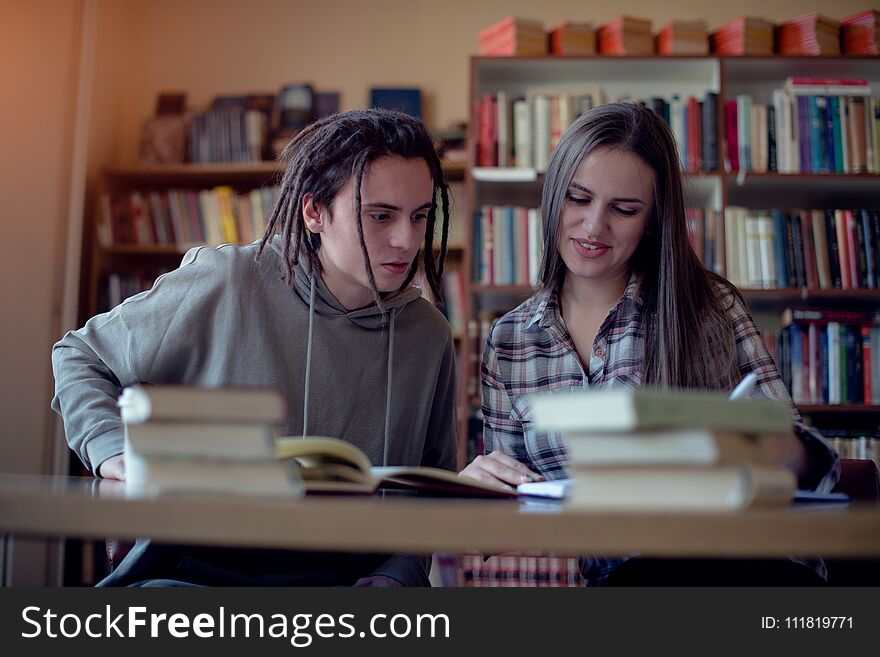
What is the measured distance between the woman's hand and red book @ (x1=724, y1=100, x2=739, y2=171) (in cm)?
194

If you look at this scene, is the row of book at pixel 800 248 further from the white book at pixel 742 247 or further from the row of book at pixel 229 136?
the row of book at pixel 229 136

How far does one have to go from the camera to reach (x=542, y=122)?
2.83m

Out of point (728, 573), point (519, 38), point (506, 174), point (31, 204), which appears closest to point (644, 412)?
A: point (728, 573)

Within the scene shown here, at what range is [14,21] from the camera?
9.50ft

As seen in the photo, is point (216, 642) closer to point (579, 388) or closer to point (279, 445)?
point (279, 445)

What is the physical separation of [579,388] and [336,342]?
39 cm

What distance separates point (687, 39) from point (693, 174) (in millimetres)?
453

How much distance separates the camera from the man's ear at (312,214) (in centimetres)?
134

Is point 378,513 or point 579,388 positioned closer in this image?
point 378,513

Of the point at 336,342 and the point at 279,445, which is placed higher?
the point at 336,342

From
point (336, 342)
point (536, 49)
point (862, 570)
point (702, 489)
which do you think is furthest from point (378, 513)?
point (536, 49)

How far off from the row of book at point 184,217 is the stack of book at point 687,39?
1.42m

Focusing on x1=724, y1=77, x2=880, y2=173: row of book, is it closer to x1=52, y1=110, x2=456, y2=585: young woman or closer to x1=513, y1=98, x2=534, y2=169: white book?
x1=513, y1=98, x2=534, y2=169: white book

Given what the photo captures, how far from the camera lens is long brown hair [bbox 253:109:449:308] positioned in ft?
4.22
